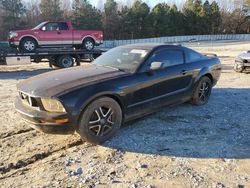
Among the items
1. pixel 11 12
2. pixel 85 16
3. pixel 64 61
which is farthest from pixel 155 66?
pixel 85 16

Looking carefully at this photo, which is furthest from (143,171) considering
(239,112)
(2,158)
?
(239,112)

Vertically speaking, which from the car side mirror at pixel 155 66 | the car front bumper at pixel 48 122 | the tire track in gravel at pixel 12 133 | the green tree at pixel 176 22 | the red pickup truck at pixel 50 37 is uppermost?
the green tree at pixel 176 22

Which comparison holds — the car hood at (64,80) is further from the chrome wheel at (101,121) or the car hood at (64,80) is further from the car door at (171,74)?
the car door at (171,74)

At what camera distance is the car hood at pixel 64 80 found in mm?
4285

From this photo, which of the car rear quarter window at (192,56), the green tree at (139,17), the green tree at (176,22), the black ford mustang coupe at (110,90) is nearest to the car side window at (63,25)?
the black ford mustang coupe at (110,90)

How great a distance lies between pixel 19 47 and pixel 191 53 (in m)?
9.21

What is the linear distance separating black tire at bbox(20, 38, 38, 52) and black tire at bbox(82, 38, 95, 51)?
8.49 ft

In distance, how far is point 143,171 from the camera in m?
3.81

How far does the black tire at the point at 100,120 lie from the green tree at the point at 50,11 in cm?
4045

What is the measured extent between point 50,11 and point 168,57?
40121 mm

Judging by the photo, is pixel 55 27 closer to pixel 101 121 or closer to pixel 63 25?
pixel 63 25

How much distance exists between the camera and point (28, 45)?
13312mm

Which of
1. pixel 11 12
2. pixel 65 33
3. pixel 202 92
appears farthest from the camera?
pixel 11 12

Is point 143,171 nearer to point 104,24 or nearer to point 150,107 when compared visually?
point 150,107
